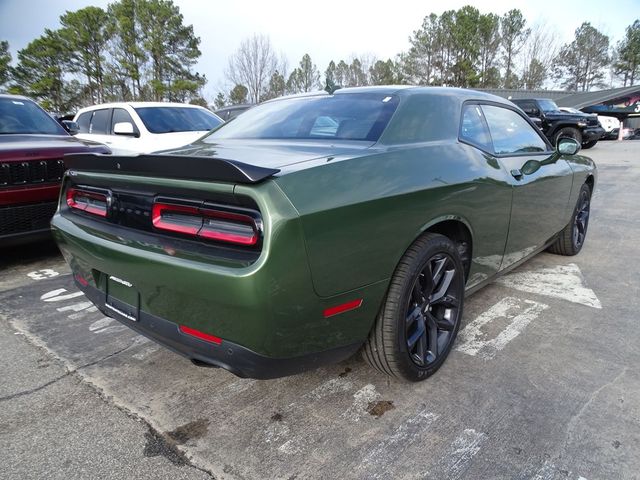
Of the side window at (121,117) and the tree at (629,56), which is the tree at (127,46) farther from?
the tree at (629,56)

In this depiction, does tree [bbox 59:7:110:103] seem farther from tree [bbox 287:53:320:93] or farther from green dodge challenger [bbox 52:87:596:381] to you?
green dodge challenger [bbox 52:87:596:381]

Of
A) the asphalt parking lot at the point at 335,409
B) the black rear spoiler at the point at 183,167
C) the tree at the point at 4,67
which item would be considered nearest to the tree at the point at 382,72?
the tree at the point at 4,67

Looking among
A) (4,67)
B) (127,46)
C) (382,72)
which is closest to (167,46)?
(127,46)

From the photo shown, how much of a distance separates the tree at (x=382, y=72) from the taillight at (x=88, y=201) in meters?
51.8

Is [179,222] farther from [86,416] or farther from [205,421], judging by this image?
[86,416]

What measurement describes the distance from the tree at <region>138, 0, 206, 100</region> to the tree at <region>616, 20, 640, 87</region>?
48789mm

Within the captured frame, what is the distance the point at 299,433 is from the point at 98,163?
5.10 feet

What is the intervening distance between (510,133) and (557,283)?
1.40 m

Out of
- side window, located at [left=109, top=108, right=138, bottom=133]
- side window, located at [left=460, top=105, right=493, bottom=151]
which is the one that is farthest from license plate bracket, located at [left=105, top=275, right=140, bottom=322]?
side window, located at [left=109, top=108, right=138, bottom=133]

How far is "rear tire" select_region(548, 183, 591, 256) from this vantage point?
4.33 meters

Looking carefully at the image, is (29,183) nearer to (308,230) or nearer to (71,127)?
(71,127)

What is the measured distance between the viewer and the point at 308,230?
160 cm

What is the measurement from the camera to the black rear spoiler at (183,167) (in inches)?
63.1

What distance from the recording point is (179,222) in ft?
6.08
